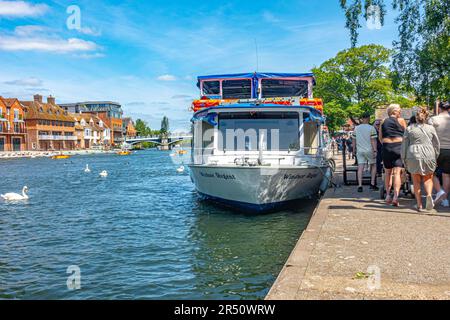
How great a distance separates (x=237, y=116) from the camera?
13.6 meters

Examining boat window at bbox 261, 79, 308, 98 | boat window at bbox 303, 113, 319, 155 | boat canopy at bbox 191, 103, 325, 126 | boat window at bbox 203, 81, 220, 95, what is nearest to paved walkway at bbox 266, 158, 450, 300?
boat canopy at bbox 191, 103, 325, 126

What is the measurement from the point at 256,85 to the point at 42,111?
9586cm

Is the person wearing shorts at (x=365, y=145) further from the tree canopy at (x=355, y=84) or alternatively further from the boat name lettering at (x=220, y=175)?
the tree canopy at (x=355, y=84)

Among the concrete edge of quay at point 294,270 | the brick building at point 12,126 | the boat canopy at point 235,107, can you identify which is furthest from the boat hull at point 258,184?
the brick building at point 12,126

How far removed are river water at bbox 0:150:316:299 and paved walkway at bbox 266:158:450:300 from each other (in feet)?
4.33

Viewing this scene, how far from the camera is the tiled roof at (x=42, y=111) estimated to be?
94938 millimetres

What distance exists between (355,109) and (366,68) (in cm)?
542

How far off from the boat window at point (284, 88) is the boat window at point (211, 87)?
1.65 meters

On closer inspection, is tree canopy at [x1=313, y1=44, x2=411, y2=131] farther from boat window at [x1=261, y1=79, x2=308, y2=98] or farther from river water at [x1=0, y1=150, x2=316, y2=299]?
river water at [x1=0, y1=150, x2=316, y2=299]

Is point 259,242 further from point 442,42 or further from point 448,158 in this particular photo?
point 442,42

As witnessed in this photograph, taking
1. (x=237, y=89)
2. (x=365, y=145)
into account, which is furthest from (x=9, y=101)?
(x=365, y=145)

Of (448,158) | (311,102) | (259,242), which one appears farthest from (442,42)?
(259,242)

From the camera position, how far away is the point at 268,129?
534 inches

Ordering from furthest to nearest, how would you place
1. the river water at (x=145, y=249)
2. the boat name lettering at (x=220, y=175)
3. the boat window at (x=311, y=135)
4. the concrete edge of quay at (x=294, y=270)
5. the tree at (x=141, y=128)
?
1. the tree at (x=141, y=128)
2. the boat window at (x=311, y=135)
3. the boat name lettering at (x=220, y=175)
4. the river water at (x=145, y=249)
5. the concrete edge of quay at (x=294, y=270)
